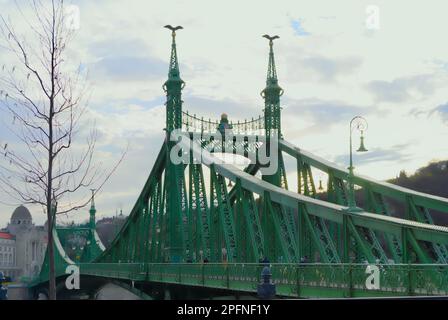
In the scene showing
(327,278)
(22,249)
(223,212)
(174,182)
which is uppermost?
(174,182)

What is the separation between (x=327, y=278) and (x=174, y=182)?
971 inches

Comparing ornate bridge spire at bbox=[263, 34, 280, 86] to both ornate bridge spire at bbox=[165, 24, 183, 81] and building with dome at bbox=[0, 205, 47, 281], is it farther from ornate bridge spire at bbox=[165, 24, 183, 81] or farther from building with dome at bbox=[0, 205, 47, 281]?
building with dome at bbox=[0, 205, 47, 281]

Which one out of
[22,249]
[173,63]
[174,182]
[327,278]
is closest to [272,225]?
[174,182]

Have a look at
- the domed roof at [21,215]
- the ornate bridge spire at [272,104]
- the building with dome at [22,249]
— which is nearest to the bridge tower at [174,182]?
the ornate bridge spire at [272,104]

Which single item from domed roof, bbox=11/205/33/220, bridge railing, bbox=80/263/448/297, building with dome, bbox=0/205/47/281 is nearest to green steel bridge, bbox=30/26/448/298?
bridge railing, bbox=80/263/448/297

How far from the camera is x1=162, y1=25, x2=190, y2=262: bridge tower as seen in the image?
41500 mm

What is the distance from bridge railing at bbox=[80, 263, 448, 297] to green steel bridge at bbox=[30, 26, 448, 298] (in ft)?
0.11

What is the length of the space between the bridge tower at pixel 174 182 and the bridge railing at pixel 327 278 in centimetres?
903

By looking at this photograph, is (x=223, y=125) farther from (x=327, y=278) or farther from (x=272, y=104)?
→ (x=327, y=278)

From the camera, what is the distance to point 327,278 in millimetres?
19328
